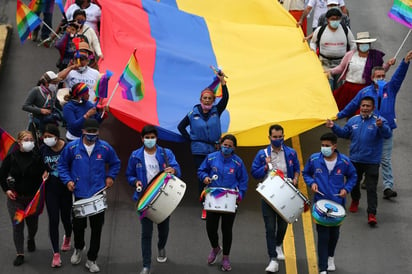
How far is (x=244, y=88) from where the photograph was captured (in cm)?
1480

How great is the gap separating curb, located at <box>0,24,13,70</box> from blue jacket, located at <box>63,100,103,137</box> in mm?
4996

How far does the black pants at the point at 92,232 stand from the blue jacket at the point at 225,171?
1.32 m

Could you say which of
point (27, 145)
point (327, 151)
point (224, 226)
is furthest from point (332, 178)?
point (27, 145)

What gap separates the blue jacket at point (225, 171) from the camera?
11867 millimetres

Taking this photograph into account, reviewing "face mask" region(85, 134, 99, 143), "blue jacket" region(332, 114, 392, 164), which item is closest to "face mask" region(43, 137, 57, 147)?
"face mask" region(85, 134, 99, 143)

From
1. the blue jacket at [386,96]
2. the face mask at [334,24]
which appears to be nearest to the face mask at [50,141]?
the blue jacket at [386,96]

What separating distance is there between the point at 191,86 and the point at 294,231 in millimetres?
2829

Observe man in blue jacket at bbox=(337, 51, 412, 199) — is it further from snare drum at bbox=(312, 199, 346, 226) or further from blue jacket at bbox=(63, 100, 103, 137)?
blue jacket at bbox=(63, 100, 103, 137)

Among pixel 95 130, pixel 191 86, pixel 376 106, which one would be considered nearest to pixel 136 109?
pixel 191 86

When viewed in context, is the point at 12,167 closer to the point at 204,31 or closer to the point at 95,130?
the point at 95,130

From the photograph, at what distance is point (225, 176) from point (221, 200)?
0.95 ft

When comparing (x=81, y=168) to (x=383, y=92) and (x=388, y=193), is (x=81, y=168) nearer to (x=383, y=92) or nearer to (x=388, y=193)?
(x=383, y=92)

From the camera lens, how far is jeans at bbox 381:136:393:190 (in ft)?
45.5

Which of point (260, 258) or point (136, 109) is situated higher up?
point (136, 109)
